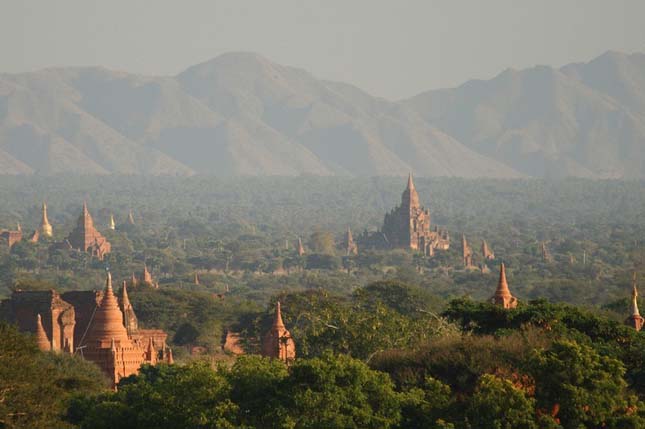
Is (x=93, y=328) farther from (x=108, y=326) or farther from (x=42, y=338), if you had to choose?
(x=42, y=338)

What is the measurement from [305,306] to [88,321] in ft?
25.7

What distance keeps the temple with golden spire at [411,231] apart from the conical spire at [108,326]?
→ 330ft

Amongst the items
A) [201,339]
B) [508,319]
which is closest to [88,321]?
[201,339]

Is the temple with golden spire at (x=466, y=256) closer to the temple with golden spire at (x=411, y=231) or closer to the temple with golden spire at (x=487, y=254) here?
the temple with golden spire at (x=487, y=254)

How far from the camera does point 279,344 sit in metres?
56.0

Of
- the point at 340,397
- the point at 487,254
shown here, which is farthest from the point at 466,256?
the point at 340,397

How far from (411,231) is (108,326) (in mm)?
104111

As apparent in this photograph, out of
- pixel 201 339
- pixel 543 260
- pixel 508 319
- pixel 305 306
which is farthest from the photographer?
pixel 543 260

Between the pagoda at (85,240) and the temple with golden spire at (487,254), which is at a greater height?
the pagoda at (85,240)

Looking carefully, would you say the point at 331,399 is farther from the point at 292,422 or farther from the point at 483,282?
the point at 483,282

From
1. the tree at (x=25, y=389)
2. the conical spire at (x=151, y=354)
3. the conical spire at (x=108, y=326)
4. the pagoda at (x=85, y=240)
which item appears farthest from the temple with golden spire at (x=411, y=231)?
the tree at (x=25, y=389)

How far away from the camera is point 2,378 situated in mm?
39500

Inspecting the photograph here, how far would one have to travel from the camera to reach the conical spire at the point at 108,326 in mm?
58625

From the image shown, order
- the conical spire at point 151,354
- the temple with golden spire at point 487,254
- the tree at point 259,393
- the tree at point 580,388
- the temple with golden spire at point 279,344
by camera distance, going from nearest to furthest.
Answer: the tree at point 580,388 → the tree at point 259,393 → the temple with golden spire at point 279,344 → the conical spire at point 151,354 → the temple with golden spire at point 487,254
